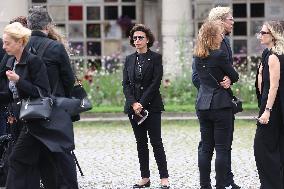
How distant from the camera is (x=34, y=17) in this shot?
9.77 meters

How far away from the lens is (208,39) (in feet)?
34.5

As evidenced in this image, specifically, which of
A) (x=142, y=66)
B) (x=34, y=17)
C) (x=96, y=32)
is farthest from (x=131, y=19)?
(x=34, y=17)

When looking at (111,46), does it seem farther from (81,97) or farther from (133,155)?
(81,97)

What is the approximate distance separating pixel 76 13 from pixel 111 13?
0.92m

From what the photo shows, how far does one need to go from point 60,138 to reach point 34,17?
4.42 ft

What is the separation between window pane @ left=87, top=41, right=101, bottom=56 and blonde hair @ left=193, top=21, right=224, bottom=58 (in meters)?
15.7

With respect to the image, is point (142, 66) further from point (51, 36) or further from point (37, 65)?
point (37, 65)

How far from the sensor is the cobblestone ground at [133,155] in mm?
12211

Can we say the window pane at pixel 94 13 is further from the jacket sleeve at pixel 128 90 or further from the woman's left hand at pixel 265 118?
the woman's left hand at pixel 265 118

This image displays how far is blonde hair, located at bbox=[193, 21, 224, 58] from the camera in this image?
10.5 meters

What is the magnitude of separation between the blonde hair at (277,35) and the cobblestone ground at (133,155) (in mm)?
2279

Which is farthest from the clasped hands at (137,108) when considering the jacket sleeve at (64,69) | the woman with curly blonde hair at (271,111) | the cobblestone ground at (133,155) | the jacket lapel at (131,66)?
the woman with curly blonde hair at (271,111)

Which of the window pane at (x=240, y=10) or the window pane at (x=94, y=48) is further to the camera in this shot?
the window pane at (x=240, y=10)

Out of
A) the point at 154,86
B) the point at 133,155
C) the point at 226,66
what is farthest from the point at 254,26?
the point at 226,66
